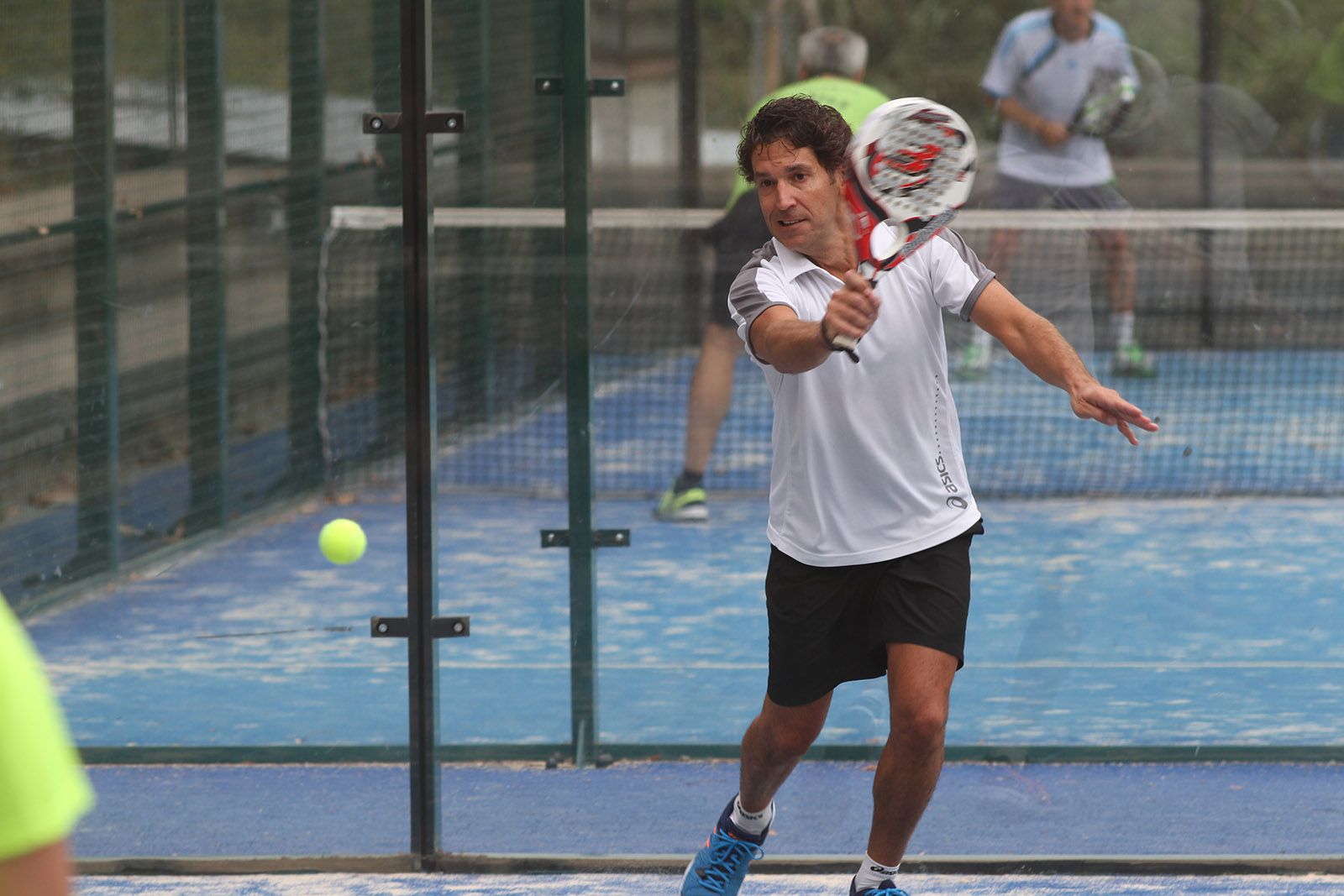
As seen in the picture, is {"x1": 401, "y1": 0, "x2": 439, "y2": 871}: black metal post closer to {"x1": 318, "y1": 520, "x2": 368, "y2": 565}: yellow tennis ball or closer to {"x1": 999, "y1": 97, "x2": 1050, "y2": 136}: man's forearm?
{"x1": 318, "y1": 520, "x2": 368, "y2": 565}: yellow tennis ball

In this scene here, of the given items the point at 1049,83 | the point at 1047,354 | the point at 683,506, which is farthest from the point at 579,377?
the point at 1049,83

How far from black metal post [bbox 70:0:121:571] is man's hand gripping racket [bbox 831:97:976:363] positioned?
6.75ft

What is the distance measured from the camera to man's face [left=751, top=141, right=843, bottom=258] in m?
3.00

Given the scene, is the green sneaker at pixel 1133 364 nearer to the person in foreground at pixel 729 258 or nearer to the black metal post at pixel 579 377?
the person in foreground at pixel 729 258

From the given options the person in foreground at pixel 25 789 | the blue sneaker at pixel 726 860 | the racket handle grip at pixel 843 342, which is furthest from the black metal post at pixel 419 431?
Result: the person in foreground at pixel 25 789

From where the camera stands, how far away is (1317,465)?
482 cm

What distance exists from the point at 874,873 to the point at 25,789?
206 centimetres

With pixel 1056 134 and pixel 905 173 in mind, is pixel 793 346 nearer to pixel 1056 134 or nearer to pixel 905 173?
pixel 905 173

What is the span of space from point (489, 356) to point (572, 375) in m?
0.24

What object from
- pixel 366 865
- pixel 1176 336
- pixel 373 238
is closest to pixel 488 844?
pixel 366 865

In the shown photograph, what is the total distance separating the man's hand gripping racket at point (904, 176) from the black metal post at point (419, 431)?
1.03m

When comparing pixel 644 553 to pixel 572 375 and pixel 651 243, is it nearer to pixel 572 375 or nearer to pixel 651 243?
pixel 572 375

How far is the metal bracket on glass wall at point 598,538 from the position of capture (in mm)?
4016

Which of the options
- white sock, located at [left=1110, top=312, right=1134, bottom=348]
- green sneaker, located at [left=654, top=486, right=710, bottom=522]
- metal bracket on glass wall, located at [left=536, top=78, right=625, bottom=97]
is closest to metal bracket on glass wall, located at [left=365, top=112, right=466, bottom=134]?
metal bracket on glass wall, located at [left=536, top=78, right=625, bottom=97]
